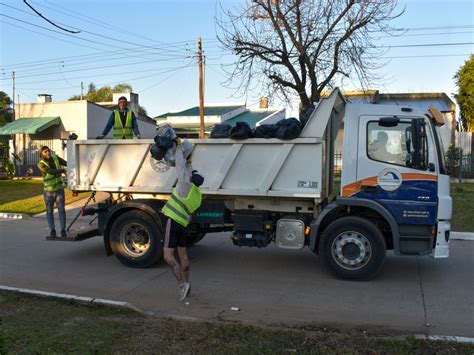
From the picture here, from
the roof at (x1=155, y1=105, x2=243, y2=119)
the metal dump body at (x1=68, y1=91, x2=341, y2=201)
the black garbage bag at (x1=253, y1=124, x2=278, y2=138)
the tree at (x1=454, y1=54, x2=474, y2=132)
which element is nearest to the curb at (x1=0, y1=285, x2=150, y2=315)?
the metal dump body at (x1=68, y1=91, x2=341, y2=201)

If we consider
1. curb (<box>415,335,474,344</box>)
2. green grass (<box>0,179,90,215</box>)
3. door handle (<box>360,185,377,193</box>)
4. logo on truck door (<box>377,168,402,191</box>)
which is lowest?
curb (<box>415,335,474,344</box>)

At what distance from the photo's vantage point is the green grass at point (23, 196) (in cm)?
1518

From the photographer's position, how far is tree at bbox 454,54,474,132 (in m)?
30.3

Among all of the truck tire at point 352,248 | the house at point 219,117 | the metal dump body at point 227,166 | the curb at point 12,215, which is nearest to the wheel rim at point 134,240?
the metal dump body at point 227,166

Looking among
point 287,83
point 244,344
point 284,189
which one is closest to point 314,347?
point 244,344

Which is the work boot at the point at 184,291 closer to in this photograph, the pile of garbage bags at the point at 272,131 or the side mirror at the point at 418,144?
the pile of garbage bags at the point at 272,131

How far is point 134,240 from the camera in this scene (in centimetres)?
769

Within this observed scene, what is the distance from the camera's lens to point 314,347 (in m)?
4.21

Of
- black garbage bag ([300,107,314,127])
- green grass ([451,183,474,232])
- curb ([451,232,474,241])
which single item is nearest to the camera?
black garbage bag ([300,107,314,127])

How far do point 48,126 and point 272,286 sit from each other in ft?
64.2

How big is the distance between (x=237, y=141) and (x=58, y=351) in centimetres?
393

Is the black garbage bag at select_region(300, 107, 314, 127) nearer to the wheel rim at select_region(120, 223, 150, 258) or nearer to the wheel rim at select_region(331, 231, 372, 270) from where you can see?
the wheel rim at select_region(331, 231, 372, 270)

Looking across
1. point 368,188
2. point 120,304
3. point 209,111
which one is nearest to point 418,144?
point 368,188

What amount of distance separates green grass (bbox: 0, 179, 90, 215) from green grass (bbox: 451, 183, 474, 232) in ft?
33.5
